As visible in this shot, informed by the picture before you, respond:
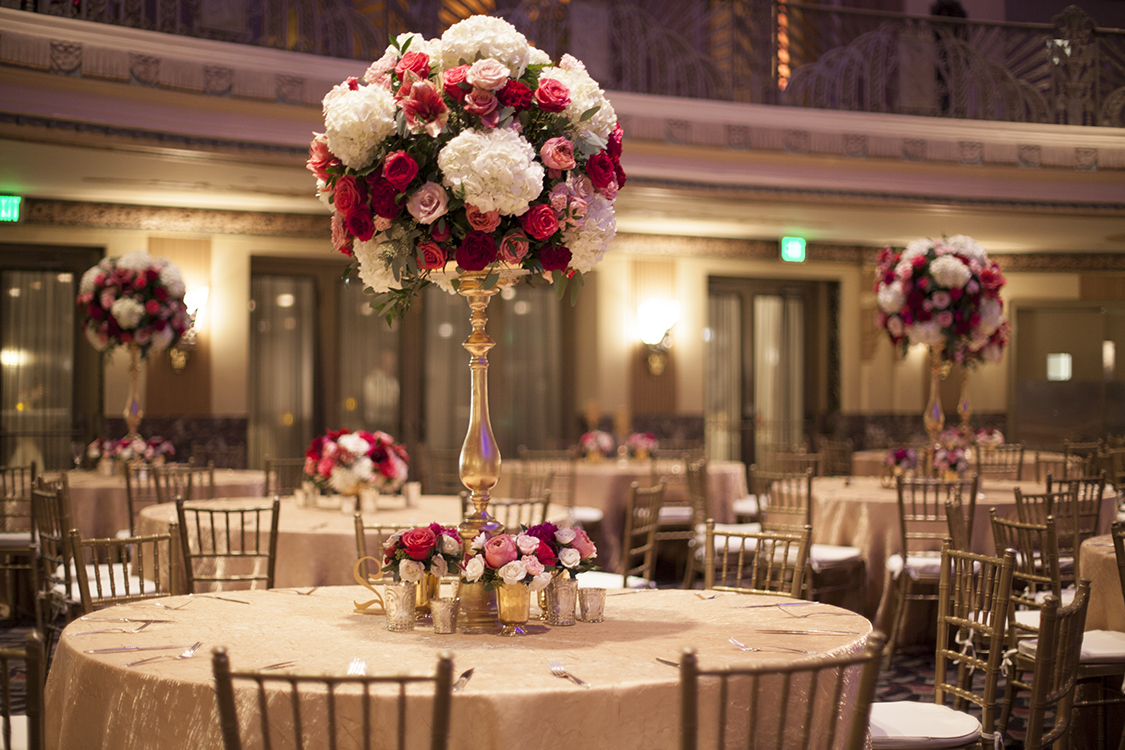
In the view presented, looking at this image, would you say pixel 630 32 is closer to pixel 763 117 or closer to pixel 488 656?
pixel 763 117

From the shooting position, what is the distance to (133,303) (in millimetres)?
7398

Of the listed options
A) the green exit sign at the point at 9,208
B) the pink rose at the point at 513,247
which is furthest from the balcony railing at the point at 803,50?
the pink rose at the point at 513,247

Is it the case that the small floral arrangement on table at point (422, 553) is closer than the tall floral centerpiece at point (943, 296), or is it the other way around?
the small floral arrangement on table at point (422, 553)

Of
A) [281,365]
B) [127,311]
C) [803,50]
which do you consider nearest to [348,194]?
[127,311]

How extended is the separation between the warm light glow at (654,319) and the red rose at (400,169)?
28.8 ft

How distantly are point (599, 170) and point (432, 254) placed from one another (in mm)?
459

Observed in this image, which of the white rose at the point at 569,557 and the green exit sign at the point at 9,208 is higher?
the green exit sign at the point at 9,208

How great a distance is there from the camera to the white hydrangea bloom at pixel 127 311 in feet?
24.2

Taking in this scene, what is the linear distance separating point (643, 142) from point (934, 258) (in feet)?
8.86

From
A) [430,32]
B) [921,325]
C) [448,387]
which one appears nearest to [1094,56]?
[921,325]

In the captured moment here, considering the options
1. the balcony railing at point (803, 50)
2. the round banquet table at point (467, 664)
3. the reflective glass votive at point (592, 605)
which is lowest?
the round banquet table at point (467, 664)

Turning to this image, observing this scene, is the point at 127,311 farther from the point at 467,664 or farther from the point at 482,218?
the point at 467,664

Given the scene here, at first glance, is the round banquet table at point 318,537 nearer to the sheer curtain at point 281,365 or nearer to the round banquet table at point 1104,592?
the round banquet table at point 1104,592

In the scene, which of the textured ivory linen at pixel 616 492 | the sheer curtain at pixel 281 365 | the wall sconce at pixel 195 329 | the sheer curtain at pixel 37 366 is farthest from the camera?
the sheer curtain at pixel 281 365
